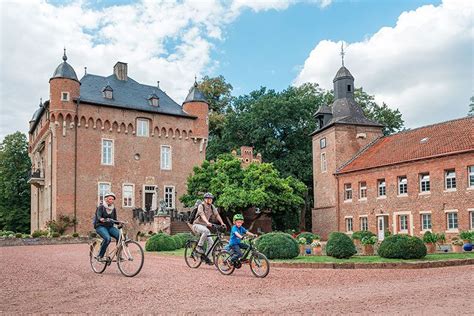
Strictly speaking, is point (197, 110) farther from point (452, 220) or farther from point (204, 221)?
point (204, 221)

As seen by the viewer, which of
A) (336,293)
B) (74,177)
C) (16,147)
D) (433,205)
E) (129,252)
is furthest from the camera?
(16,147)

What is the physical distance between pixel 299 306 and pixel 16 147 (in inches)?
2001

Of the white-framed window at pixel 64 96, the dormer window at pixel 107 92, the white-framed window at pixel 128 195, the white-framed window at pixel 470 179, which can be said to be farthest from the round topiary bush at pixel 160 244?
the dormer window at pixel 107 92

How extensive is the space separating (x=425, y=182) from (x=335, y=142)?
9370 mm

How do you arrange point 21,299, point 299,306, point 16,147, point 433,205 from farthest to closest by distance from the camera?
point 16,147
point 433,205
point 21,299
point 299,306

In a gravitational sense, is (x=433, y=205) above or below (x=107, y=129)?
below

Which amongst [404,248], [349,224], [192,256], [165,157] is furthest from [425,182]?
[165,157]

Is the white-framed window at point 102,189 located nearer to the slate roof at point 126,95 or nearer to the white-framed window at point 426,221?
the slate roof at point 126,95

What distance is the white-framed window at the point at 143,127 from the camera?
40234 millimetres

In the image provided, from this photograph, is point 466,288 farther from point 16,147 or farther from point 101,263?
point 16,147

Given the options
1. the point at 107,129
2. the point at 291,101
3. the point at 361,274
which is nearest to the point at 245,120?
the point at 291,101

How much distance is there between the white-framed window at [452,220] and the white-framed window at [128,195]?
76.1 feet

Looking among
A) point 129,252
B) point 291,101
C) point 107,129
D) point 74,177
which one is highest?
point 291,101

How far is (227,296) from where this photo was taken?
8.66m
